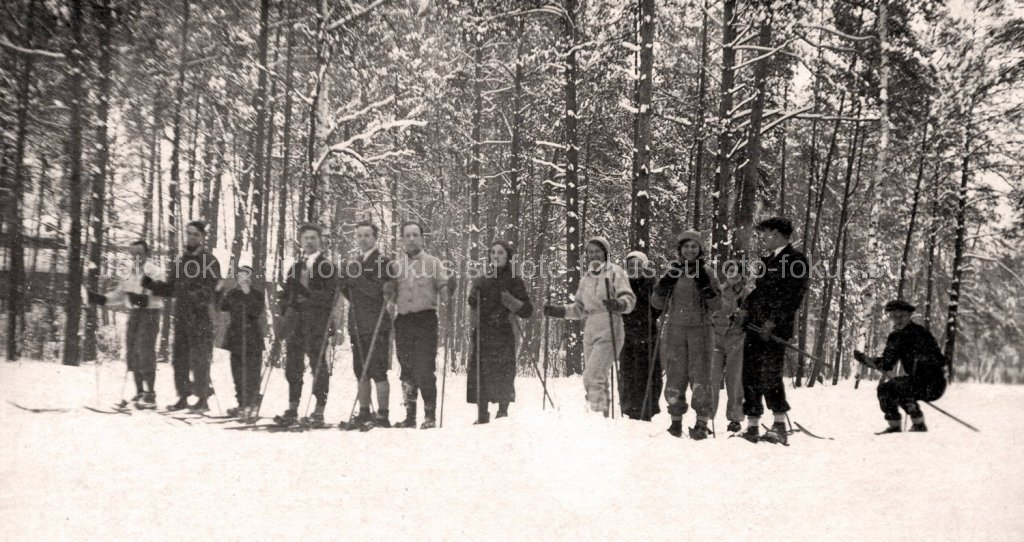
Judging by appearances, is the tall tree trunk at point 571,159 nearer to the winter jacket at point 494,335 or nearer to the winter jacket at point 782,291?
the winter jacket at point 494,335

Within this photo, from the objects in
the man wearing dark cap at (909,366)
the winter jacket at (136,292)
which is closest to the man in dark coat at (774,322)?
the man wearing dark cap at (909,366)

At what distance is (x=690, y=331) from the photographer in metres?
4.93

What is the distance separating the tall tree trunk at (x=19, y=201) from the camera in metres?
3.08

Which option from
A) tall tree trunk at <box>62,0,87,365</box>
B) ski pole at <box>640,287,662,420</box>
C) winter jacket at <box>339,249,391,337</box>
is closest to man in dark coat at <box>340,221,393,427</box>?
winter jacket at <box>339,249,391,337</box>

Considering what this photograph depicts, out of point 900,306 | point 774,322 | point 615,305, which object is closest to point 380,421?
point 615,305

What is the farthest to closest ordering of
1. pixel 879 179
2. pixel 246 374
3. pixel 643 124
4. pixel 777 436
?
1. pixel 879 179
2. pixel 643 124
3. pixel 246 374
4. pixel 777 436

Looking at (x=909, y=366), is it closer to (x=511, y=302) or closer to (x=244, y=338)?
(x=511, y=302)

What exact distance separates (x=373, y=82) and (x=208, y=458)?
3.63 m

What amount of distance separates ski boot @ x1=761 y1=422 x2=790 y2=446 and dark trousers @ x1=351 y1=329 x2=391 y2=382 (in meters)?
3.10

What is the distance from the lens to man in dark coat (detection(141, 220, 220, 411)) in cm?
404

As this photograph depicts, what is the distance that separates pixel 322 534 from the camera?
2.89 metres

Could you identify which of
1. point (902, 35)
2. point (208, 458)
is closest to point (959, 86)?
point (902, 35)

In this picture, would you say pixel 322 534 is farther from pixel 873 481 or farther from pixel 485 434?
pixel 873 481

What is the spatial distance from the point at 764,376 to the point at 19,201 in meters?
4.87
